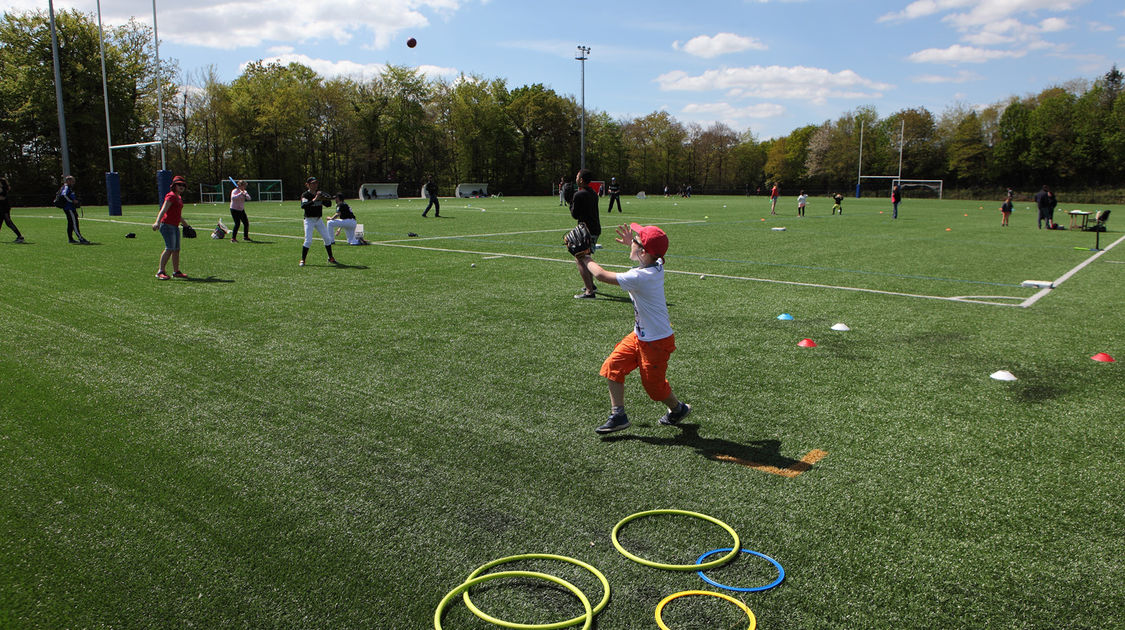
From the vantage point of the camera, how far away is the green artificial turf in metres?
3.38

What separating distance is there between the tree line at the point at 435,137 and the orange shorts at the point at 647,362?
57.9 meters

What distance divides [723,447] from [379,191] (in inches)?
2698

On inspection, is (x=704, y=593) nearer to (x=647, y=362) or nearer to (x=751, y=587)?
(x=751, y=587)

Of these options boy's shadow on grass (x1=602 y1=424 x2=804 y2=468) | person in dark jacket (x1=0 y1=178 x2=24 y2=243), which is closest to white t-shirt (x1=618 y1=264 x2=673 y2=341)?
boy's shadow on grass (x1=602 y1=424 x2=804 y2=468)

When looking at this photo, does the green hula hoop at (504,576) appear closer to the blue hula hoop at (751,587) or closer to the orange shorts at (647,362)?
the blue hula hoop at (751,587)

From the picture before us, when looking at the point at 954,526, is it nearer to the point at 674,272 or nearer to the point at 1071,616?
the point at 1071,616

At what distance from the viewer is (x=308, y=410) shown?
6.05m

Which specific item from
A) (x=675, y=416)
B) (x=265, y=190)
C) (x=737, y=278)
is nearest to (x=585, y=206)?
(x=737, y=278)

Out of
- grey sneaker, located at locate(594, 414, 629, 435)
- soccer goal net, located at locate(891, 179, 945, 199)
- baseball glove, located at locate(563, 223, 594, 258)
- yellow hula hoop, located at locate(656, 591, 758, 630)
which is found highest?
soccer goal net, located at locate(891, 179, 945, 199)

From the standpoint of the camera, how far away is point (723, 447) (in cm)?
525

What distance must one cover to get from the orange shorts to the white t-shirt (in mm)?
82

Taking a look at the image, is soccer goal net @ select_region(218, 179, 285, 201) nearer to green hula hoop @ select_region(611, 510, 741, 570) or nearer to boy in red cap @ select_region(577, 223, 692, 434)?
boy in red cap @ select_region(577, 223, 692, 434)

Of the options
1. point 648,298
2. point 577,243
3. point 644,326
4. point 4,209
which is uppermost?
point 4,209

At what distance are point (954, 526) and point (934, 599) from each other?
2.87ft
